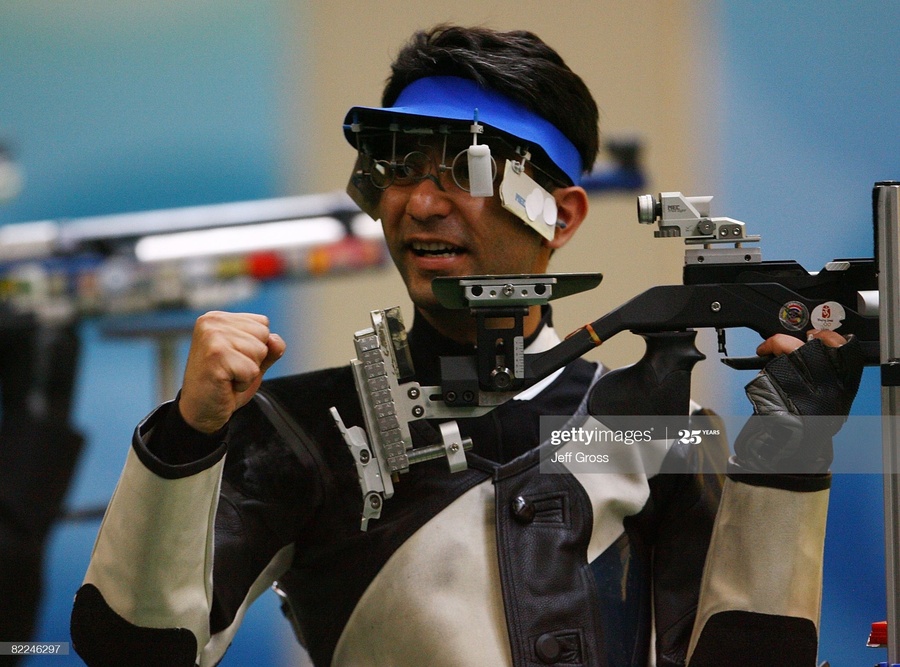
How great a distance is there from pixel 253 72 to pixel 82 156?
1.25 feet

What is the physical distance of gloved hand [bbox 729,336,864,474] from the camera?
112 centimetres

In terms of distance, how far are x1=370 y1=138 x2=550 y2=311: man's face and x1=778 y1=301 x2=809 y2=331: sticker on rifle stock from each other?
0.33 metres

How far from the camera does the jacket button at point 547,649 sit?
1.19 metres

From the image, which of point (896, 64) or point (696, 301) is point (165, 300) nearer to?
point (696, 301)

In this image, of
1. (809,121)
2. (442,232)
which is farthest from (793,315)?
(809,121)

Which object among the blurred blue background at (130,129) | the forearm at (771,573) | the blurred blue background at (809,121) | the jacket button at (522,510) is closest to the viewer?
→ the forearm at (771,573)

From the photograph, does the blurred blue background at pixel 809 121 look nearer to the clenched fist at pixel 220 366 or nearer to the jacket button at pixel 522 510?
the jacket button at pixel 522 510

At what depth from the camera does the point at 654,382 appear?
3.84ft

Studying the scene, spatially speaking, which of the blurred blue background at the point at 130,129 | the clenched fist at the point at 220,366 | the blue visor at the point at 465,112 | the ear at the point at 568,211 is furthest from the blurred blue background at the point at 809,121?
the clenched fist at the point at 220,366

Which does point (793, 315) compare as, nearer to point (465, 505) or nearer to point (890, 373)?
point (890, 373)

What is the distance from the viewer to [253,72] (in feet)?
6.91

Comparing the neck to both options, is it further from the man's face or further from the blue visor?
the blue visor

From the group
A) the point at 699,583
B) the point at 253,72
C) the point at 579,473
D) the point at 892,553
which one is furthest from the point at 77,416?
the point at 892,553

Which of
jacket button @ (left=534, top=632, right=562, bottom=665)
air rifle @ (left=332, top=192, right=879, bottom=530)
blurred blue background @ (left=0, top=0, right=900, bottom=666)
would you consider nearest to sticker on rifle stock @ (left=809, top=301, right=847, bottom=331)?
air rifle @ (left=332, top=192, right=879, bottom=530)
